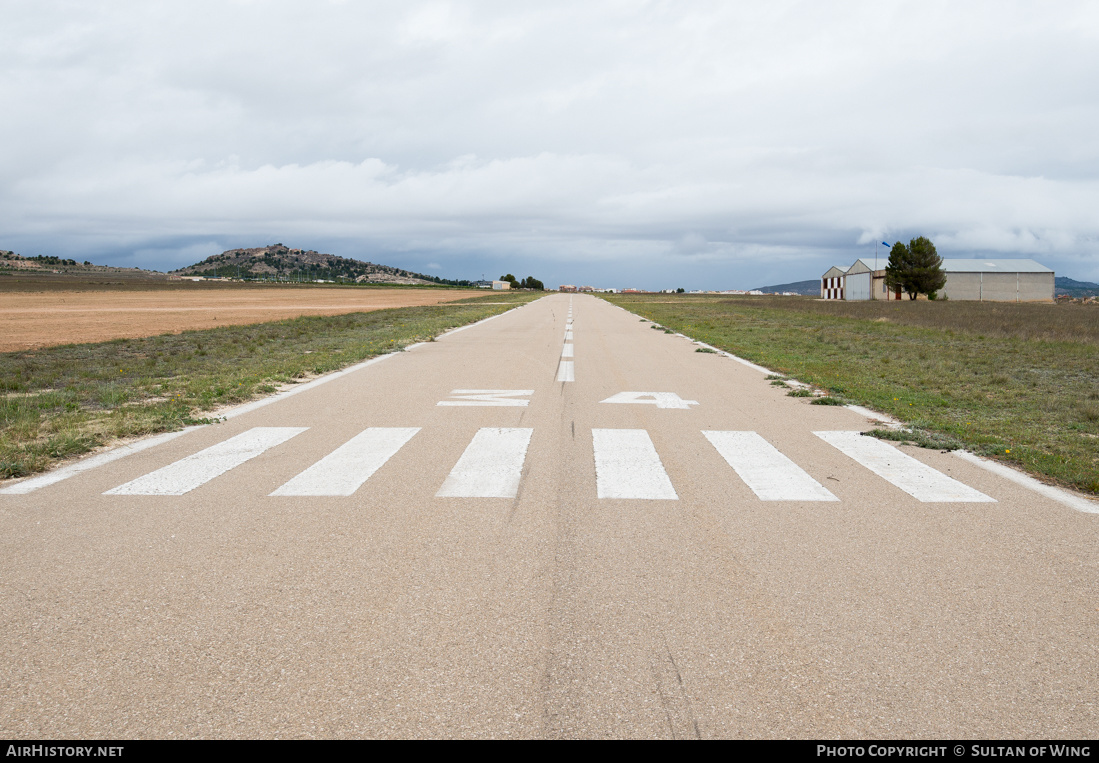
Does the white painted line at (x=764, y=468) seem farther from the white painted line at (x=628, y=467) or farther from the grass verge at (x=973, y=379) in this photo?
the grass verge at (x=973, y=379)

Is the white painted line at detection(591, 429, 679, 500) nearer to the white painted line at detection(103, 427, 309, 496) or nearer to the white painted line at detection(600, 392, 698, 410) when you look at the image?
the white painted line at detection(600, 392, 698, 410)

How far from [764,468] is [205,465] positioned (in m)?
5.33

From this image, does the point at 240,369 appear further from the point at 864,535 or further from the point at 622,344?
the point at 864,535

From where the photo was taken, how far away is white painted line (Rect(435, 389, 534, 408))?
1116cm

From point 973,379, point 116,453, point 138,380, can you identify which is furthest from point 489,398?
point 973,379

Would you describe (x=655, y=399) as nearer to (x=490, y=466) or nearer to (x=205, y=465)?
(x=490, y=466)

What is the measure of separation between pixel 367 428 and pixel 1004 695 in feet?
24.0

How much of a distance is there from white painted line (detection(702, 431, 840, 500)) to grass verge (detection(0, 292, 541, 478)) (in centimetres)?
655

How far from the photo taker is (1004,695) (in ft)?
10.5

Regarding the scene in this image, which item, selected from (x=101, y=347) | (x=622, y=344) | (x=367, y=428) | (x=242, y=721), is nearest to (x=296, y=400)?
(x=367, y=428)

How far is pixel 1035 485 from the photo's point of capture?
269 inches

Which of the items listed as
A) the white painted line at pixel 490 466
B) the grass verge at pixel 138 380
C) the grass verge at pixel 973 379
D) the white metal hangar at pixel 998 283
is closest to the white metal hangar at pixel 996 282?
the white metal hangar at pixel 998 283

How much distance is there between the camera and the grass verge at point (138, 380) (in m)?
8.82

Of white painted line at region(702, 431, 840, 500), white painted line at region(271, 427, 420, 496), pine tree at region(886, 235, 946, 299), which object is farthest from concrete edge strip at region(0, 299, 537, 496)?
pine tree at region(886, 235, 946, 299)
